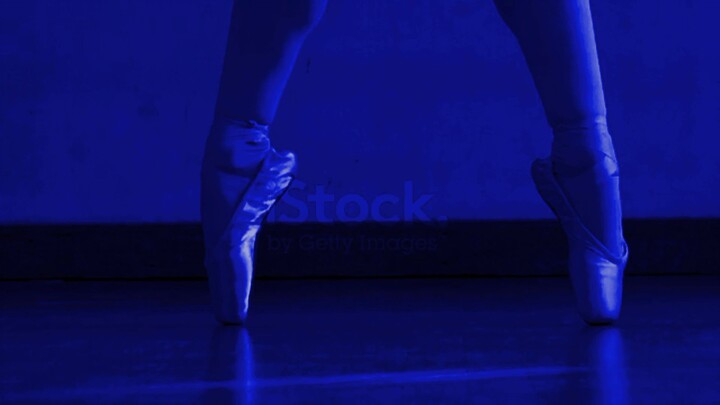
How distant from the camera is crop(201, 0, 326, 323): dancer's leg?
3.83 ft

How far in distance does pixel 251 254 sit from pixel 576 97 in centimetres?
41

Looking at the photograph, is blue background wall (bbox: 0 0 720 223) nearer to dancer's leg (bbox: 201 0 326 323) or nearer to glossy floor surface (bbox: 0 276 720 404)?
glossy floor surface (bbox: 0 276 720 404)

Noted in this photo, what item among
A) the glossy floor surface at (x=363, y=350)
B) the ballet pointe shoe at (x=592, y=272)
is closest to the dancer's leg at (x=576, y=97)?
the ballet pointe shoe at (x=592, y=272)

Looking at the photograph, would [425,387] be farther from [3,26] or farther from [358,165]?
[3,26]

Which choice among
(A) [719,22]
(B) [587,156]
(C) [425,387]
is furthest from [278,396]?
(A) [719,22]

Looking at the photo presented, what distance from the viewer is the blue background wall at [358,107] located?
2.10 meters

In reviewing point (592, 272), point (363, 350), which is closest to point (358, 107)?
point (592, 272)

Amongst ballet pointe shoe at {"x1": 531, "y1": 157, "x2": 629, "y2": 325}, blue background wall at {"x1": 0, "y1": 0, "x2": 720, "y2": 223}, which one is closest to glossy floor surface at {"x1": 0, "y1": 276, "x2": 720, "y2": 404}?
ballet pointe shoe at {"x1": 531, "y1": 157, "x2": 629, "y2": 325}

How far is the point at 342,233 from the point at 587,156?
94 cm

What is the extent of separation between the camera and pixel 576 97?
1163 millimetres

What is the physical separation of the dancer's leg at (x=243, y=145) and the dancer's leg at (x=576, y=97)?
24 cm

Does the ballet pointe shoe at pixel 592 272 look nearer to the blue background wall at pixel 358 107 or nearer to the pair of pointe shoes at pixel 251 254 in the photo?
the pair of pointe shoes at pixel 251 254

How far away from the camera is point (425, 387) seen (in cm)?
77

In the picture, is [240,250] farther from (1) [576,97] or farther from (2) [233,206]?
(1) [576,97]
